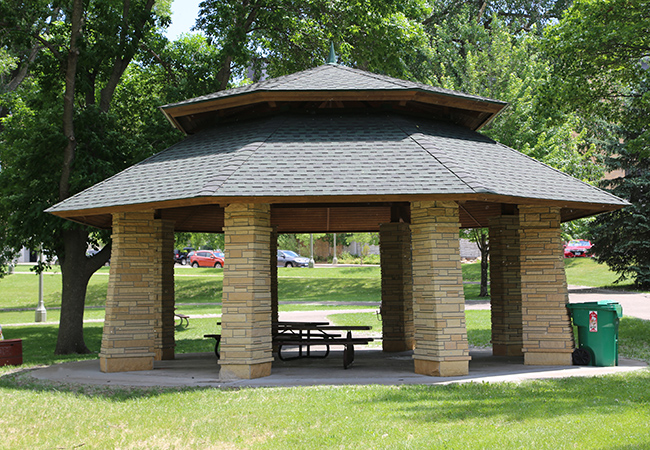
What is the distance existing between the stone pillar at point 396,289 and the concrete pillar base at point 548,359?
423 cm

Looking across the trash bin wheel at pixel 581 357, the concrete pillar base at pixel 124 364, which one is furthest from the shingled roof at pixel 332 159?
the concrete pillar base at pixel 124 364

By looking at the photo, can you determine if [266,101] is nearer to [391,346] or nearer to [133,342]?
[133,342]

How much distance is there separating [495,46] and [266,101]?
2235 centimetres

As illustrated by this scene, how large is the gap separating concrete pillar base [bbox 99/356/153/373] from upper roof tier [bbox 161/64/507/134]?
502cm

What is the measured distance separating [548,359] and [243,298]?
579 cm

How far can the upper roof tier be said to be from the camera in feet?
38.5

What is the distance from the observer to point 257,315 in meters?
10.4

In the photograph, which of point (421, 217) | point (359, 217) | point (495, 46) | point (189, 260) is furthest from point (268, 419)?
point (189, 260)

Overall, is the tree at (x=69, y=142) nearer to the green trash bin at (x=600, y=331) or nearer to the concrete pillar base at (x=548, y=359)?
the concrete pillar base at (x=548, y=359)

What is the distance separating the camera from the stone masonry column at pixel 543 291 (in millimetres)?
11352

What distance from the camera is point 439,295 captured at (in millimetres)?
10312

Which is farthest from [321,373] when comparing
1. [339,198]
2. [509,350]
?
[509,350]

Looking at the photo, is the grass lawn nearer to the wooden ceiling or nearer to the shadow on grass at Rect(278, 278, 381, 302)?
the wooden ceiling

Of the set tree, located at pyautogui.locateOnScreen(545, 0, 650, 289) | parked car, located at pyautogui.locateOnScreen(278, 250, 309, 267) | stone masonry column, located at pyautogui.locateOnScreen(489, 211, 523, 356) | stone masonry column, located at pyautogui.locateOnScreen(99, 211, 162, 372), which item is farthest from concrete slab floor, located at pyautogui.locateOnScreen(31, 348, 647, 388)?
parked car, located at pyautogui.locateOnScreen(278, 250, 309, 267)
